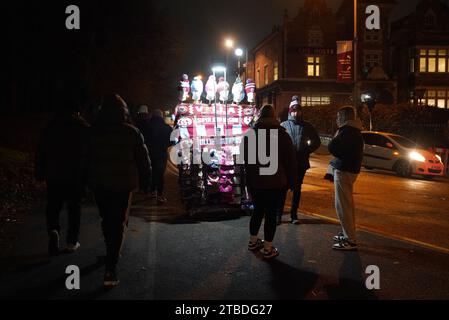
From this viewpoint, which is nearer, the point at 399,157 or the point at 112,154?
the point at 112,154

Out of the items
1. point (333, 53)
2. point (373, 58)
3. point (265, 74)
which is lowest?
point (265, 74)

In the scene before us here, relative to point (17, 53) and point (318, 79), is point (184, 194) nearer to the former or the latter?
point (17, 53)

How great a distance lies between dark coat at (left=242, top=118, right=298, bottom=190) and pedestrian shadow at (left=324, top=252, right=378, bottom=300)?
1.27 metres

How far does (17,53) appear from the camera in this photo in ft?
109

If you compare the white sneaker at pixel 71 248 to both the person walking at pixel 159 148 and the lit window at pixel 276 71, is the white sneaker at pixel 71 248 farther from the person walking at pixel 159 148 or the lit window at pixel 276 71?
the lit window at pixel 276 71

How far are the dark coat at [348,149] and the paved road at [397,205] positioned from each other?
1734 mm

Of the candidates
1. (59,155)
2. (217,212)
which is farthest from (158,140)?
(59,155)

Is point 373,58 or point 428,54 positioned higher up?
point 373,58

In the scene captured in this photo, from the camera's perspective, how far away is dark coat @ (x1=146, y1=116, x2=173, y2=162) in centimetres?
1077

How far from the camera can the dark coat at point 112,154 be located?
214 inches

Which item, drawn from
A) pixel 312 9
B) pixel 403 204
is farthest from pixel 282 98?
pixel 403 204

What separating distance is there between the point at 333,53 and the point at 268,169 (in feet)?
129

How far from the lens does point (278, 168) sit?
6.48 m

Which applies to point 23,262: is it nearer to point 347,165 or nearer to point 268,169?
point 268,169
